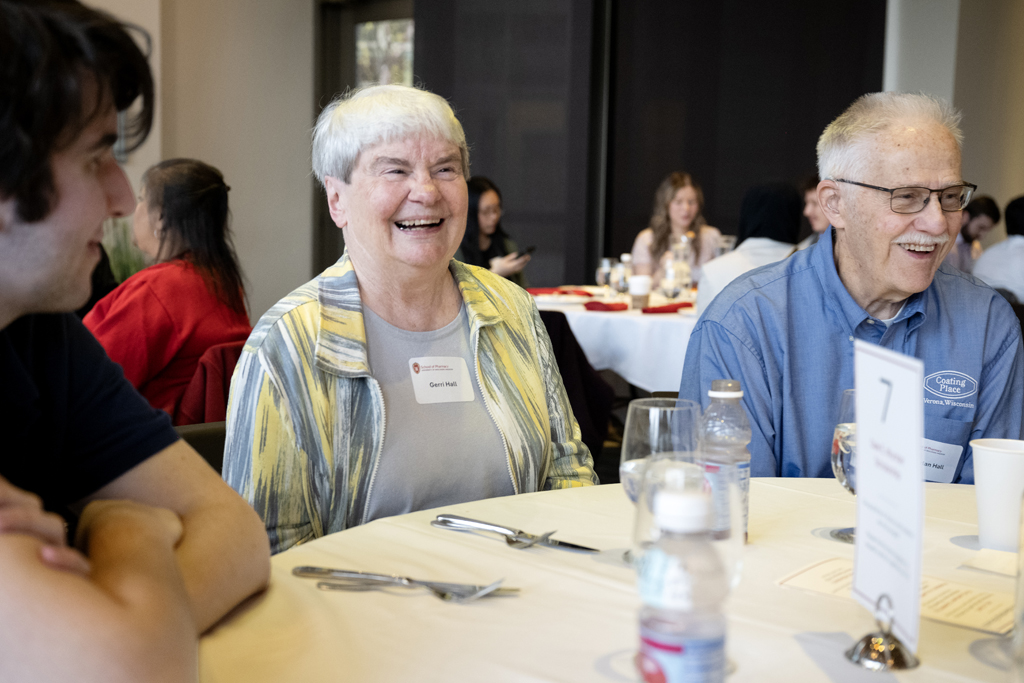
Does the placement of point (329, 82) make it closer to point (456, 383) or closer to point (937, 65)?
point (937, 65)

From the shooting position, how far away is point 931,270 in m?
2.01

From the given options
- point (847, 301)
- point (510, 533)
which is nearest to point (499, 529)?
point (510, 533)

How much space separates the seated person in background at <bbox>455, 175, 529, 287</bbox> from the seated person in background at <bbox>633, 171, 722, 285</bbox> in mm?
1401

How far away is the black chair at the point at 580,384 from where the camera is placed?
3.76 m

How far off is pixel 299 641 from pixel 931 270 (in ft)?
5.32

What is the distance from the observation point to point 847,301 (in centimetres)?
206

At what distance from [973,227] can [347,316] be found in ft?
25.1

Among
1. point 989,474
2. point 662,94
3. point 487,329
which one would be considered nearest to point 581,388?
point 487,329

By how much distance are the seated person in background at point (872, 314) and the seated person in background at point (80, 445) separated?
4.13 feet

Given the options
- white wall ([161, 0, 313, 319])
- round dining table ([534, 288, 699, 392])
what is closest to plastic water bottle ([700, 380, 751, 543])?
round dining table ([534, 288, 699, 392])

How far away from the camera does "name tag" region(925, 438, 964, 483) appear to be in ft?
6.48

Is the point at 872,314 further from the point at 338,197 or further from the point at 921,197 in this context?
the point at 338,197

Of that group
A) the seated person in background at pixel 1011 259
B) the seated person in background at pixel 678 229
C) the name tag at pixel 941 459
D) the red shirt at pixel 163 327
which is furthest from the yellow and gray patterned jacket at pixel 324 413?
the seated person in background at pixel 678 229

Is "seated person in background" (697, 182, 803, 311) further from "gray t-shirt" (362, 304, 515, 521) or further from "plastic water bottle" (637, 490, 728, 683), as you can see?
"plastic water bottle" (637, 490, 728, 683)
